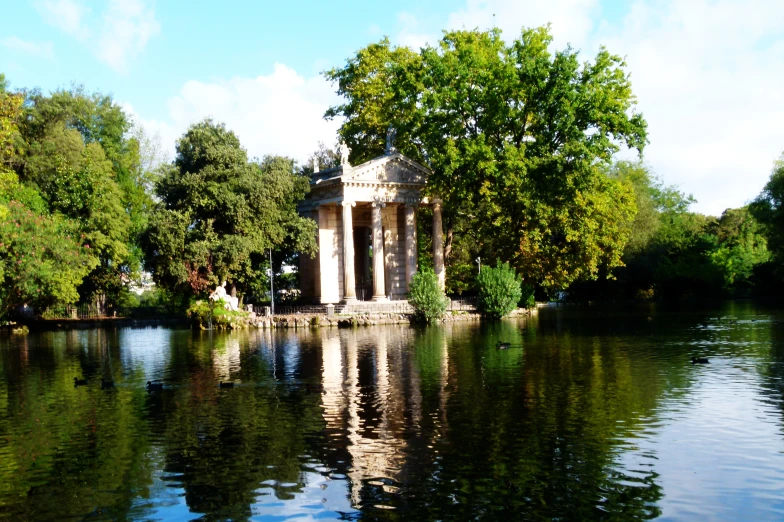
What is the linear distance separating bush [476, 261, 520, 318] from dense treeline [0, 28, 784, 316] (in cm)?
302

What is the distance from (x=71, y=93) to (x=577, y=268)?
4022cm

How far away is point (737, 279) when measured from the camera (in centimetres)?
8419

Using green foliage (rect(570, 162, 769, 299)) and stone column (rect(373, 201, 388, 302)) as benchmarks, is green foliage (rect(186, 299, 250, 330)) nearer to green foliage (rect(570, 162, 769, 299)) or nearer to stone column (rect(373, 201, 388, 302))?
stone column (rect(373, 201, 388, 302))

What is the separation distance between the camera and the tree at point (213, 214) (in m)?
47.1

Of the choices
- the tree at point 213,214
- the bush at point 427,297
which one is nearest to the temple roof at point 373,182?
the tree at point 213,214

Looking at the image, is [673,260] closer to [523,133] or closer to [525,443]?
[523,133]

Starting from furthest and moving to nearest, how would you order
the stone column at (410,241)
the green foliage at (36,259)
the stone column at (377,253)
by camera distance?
the stone column at (410,241)
the stone column at (377,253)
the green foliage at (36,259)

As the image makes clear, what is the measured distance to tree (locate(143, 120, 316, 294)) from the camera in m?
47.1

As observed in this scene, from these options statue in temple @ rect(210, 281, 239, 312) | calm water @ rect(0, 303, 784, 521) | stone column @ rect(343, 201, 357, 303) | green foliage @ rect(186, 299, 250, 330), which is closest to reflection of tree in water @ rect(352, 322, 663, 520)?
calm water @ rect(0, 303, 784, 521)

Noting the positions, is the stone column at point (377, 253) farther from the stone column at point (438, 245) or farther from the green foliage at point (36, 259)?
the green foliage at point (36, 259)

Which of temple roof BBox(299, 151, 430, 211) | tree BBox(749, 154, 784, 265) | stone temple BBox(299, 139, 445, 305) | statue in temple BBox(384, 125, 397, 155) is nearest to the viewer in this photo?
temple roof BBox(299, 151, 430, 211)

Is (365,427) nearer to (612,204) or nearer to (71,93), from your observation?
(612,204)

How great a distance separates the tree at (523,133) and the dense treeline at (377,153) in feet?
0.34

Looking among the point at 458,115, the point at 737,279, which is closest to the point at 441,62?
the point at 458,115
